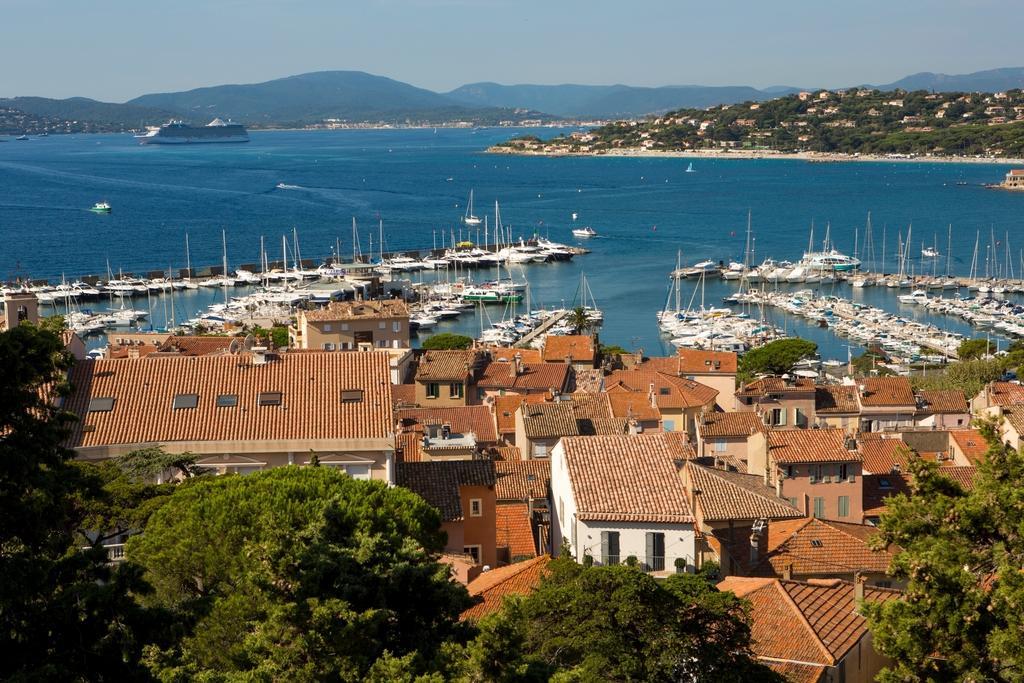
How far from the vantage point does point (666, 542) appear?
1642 centimetres

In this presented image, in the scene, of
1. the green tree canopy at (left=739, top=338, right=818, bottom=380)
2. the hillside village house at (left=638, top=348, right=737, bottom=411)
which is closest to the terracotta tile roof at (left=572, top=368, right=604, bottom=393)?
the hillside village house at (left=638, top=348, right=737, bottom=411)

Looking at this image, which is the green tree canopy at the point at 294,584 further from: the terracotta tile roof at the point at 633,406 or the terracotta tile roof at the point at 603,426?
the terracotta tile roof at the point at 633,406

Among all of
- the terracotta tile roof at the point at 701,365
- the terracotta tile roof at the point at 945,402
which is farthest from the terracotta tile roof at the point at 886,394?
the terracotta tile roof at the point at 701,365

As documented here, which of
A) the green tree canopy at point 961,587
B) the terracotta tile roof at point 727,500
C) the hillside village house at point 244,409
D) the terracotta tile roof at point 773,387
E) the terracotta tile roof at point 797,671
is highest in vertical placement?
the green tree canopy at point 961,587

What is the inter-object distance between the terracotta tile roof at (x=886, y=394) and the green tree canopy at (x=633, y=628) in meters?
22.8

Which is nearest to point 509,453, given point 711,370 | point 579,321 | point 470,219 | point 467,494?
point 467,494

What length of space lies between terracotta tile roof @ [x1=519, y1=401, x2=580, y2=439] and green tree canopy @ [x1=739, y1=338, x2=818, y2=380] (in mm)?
17380

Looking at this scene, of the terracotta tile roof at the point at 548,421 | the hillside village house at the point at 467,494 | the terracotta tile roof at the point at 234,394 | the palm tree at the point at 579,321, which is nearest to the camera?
the terracotta tile roof at the point at 234,394

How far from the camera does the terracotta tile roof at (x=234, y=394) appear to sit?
58.5ft

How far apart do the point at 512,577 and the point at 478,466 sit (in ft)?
12.7

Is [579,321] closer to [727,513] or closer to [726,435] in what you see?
[726,435]

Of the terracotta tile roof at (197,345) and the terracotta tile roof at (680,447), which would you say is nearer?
the terracotta tile roof at (680,447)

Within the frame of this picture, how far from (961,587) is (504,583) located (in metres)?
6.71

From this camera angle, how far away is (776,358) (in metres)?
44.1
